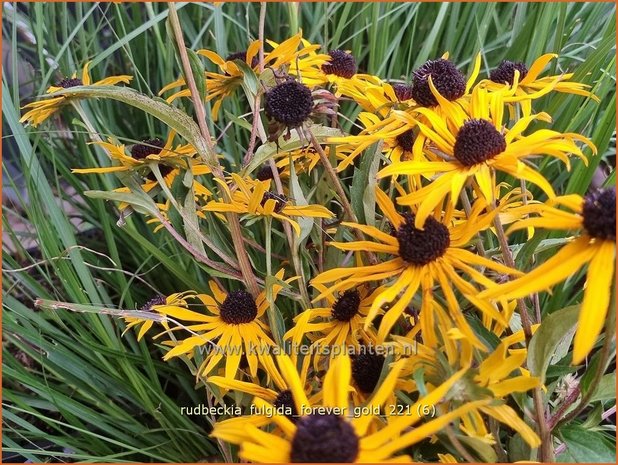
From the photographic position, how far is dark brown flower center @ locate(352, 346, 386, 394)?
530 mm

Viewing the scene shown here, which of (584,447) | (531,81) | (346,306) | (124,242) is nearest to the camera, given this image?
(584,447)

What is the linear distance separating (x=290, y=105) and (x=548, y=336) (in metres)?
0.29

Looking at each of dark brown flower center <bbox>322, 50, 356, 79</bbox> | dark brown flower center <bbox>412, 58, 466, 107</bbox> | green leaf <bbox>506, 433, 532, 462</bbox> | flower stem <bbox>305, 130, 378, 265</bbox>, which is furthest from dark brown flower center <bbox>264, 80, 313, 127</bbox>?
Answer: green leaf <bbox>506, 433, 532, 462</bbox>

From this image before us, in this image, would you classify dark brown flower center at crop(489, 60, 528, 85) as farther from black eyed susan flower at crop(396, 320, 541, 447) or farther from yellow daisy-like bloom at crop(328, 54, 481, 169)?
black eyed susan flower at crop(396, 320, 541, 447)

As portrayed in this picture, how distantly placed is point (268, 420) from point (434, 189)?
0.22m

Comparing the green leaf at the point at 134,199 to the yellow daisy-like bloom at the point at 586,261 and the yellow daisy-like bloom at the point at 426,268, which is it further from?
the yellow daisy-like bloom at the point at 586,261

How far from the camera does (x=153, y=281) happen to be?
1049mm

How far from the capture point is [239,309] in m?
0.62

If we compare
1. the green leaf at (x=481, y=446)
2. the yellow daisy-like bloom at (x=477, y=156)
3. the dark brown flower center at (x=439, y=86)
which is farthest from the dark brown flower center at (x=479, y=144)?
the green leaf at (x=481, y=446)

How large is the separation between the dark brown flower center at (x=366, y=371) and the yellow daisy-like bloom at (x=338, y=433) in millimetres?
91

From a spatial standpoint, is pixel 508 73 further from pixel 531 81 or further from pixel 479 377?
pixel 479 377

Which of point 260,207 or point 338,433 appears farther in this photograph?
point 260,207

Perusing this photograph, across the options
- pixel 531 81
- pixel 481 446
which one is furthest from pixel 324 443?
pixel 531 81

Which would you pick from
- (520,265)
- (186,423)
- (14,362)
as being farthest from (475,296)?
(14,362)
